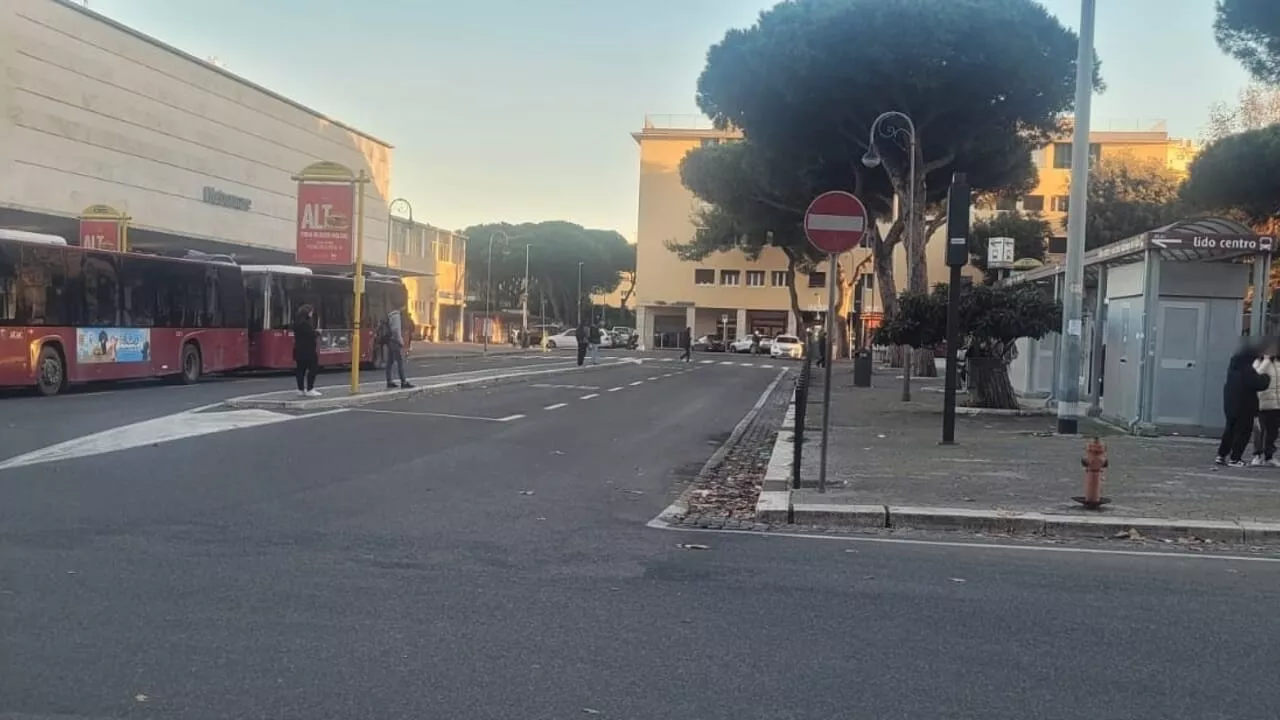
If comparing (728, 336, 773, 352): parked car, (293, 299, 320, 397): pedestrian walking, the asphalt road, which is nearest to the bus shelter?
the asphalt road

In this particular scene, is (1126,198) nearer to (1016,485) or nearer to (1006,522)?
(1016,485)

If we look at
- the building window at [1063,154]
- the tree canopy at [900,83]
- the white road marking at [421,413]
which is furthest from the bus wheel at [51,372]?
the building window at [1063,154]

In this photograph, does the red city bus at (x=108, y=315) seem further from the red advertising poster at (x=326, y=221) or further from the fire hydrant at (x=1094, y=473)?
the fire hydrant at (x=1094, y=473)

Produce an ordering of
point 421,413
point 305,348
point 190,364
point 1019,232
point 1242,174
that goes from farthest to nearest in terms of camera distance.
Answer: point 1019,232, point 1242,174, point 190,364, point 305,348, point 421,413

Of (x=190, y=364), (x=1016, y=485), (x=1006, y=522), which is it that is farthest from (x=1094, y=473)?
(x=190, y=364)

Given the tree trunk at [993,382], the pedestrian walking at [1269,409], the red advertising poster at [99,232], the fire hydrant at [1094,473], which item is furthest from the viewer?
Answer: the red advertising poster at [99,232]

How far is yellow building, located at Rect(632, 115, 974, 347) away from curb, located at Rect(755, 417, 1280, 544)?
71900mm

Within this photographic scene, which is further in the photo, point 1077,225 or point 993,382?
point 993,382

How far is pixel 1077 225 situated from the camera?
52.7 feet

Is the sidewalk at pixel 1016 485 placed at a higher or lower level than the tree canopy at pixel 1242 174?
lower

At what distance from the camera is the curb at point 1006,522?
28.2 feet

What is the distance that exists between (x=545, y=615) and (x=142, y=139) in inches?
1462

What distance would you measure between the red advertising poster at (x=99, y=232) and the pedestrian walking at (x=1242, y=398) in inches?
1116

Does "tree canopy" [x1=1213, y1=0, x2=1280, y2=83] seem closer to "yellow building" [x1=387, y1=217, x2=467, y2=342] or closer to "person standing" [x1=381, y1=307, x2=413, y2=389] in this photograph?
"person standing" [x1=381, y1=307, x2=413, y2=389]
